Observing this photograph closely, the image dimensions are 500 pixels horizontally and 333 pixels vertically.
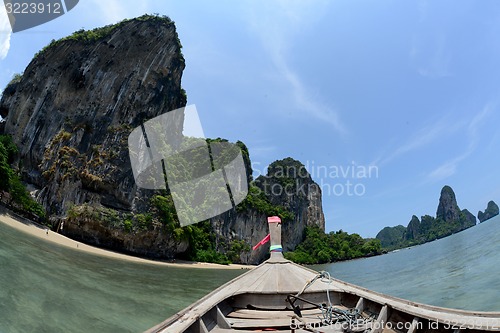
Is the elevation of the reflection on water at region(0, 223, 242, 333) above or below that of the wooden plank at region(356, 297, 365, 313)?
below

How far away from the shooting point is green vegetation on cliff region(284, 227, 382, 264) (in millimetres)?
65688

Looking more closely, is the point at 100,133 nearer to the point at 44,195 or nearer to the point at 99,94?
the point at 99,94

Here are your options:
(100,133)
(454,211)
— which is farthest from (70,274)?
(454,211)

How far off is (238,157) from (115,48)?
27.2 m

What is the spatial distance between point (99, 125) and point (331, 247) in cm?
5954

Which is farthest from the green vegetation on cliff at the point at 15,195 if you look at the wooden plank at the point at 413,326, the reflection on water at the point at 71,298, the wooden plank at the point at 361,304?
the wooden plank at the point at 413,326

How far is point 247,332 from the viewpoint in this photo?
12.6 ft

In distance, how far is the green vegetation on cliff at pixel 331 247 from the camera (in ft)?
216

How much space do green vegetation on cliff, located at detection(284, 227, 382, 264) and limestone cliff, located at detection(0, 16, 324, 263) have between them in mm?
36853

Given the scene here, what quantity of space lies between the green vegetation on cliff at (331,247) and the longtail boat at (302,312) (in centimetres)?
5757

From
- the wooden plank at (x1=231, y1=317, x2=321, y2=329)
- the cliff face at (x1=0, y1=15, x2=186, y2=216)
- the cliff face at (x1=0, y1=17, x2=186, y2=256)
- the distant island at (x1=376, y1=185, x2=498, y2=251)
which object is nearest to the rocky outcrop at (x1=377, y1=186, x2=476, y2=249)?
the distant island at (x1=376, y1=185, x2=498, y2=251)

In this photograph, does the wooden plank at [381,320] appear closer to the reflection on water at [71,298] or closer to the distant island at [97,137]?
the reflection on water at [71,298]

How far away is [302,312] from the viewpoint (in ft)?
15.1

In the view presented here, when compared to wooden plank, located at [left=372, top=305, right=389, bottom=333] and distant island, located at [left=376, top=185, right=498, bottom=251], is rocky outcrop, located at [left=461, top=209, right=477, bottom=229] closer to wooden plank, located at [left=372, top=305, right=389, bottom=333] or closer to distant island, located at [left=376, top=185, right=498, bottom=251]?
distant island, located at [left=376, top=185, right=498, bottom=251]
